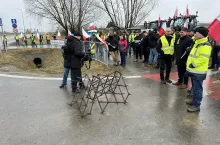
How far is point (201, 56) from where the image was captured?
4168mm

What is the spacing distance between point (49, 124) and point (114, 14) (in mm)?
23815

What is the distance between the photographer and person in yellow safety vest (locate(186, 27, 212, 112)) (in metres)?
4.14

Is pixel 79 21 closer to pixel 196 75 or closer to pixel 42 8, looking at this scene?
pixel 42 8

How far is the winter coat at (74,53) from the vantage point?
5660mm

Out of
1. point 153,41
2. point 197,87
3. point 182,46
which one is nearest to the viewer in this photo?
point 197,87

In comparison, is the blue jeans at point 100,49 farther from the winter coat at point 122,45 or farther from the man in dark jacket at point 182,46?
the man in dark jacket at point 182,46

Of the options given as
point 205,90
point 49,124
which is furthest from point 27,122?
point 205,90

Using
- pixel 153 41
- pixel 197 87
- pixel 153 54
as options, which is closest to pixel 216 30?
pixel 197 87

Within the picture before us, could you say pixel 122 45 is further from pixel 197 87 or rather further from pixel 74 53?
pixel 197 87

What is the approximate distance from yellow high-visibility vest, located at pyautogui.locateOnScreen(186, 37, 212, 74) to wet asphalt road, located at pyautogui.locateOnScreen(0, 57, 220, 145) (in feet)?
3.32

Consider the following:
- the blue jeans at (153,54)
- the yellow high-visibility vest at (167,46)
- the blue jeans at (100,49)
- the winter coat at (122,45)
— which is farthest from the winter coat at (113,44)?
the yellow high-visibility vest at (167,46)

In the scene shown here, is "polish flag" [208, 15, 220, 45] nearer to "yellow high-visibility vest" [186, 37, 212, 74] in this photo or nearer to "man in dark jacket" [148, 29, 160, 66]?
"yellow high-visibility vest" [186, 37, 212, 74]

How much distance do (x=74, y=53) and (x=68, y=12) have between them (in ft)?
91.1

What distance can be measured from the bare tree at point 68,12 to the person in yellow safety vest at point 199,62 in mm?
28618
